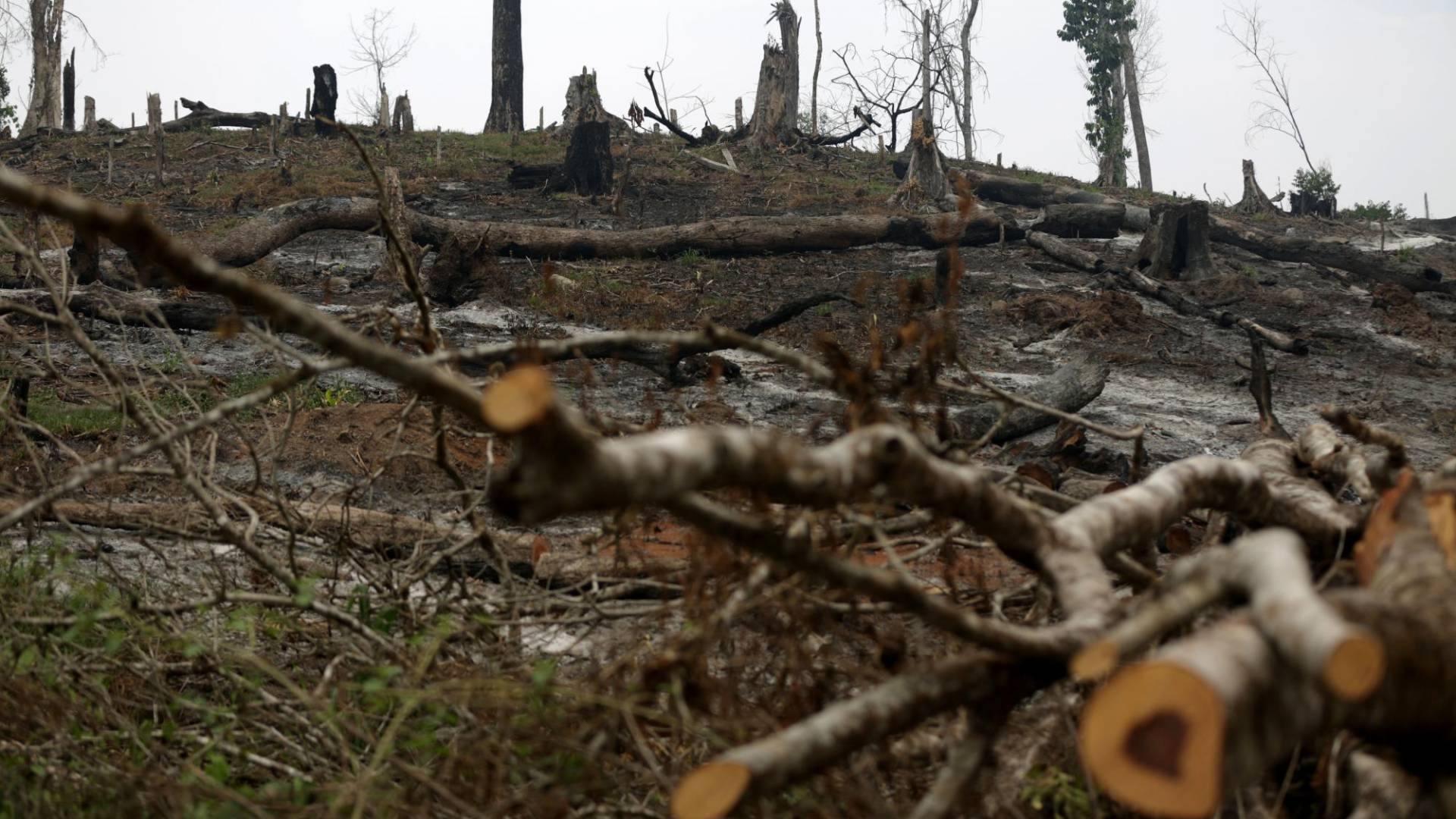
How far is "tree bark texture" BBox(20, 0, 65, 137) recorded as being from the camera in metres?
28.1

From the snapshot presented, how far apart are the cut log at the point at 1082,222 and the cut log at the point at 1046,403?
324 inches

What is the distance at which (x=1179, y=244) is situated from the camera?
14.0 metres

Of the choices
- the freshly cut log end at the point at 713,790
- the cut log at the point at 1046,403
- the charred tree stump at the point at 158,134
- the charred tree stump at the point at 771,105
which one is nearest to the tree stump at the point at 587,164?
the charred tree stump at the point at 771,105

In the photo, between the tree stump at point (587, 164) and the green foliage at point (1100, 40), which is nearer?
the tree stump at point (587, 164)

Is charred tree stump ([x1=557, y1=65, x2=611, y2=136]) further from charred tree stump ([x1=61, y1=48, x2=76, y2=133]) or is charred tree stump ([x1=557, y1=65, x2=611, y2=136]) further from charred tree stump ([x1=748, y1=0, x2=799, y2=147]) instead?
charred tree stump ([x1=61, y1=48, x2=76, y2=133])

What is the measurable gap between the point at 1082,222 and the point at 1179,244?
2.52 m

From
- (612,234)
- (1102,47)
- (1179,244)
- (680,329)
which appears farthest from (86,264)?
(1102,47)

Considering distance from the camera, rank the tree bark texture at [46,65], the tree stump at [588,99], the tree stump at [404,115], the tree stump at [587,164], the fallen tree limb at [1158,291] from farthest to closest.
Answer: the tree bark texture at [46,65], the tree stump at [404,115], the tree stump at [588,99], the tree stump at [587,164], the fallen tree limb at [1158,291]

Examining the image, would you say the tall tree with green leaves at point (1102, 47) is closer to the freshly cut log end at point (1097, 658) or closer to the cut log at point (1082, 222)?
the cut log at point (1082, 222)

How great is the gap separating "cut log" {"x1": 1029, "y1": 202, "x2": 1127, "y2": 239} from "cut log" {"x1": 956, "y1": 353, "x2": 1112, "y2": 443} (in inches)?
324

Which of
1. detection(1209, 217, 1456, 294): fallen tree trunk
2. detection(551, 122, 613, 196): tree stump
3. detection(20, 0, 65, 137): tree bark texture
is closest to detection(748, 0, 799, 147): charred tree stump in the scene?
detection(551, 122, 613, 196): tree stump

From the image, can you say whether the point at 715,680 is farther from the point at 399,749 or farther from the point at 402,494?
the point at 402,494

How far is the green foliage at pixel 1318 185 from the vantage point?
23406mm

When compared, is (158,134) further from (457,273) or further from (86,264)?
(457,273)
